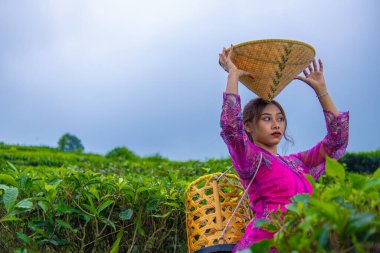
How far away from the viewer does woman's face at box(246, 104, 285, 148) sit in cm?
290

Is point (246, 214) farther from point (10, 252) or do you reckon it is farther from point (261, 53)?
point (10, 252)

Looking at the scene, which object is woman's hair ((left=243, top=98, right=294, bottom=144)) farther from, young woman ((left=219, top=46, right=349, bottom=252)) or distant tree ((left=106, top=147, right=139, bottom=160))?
distant tree ((left=106, top=147, right=139, bottom=160))

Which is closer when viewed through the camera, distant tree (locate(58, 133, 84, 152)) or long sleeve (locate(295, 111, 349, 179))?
long sleeve (locate(295, 111, 349, 179))

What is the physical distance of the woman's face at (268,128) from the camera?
2.90 m

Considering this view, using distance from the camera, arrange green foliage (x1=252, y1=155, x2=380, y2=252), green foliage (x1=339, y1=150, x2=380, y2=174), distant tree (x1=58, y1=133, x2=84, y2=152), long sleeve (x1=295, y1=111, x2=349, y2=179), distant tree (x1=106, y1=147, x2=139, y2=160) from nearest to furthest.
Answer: green foliage (x1=252, y1=155, x2=380, y2=252)
long sleeve (x1=295, y1=111, x2=349, y2=179)
green foliage (x1=339, y1=150, x2=380, y2=174)
distant tree (x1=106, y1=147, x2=139, y2=160)
distant tree (x1=58, y1=133, x2=84, y2=152)

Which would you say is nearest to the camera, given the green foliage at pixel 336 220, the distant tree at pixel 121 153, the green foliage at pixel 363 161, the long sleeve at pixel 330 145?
the green foliage at pixel 336 220

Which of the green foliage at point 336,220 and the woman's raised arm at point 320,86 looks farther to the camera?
the woman's raised arm at point 320,86

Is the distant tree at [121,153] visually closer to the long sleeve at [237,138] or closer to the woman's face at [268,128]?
the woman's face at [268,128]

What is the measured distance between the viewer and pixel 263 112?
9.62 ft

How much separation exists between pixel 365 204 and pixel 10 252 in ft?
7.16

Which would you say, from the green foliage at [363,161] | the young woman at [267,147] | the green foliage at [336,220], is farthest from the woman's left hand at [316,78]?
the green foliage at [363,161]

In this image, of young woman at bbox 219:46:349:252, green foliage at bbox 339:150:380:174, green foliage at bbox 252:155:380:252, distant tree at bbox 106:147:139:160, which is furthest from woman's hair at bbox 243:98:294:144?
distant tree at bbox 106:147:139:160

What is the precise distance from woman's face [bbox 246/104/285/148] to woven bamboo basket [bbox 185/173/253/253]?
0.30 metres

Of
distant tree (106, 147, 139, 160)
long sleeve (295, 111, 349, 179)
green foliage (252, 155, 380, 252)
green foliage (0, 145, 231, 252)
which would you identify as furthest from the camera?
distant tree (106, 147, 139, 160)
